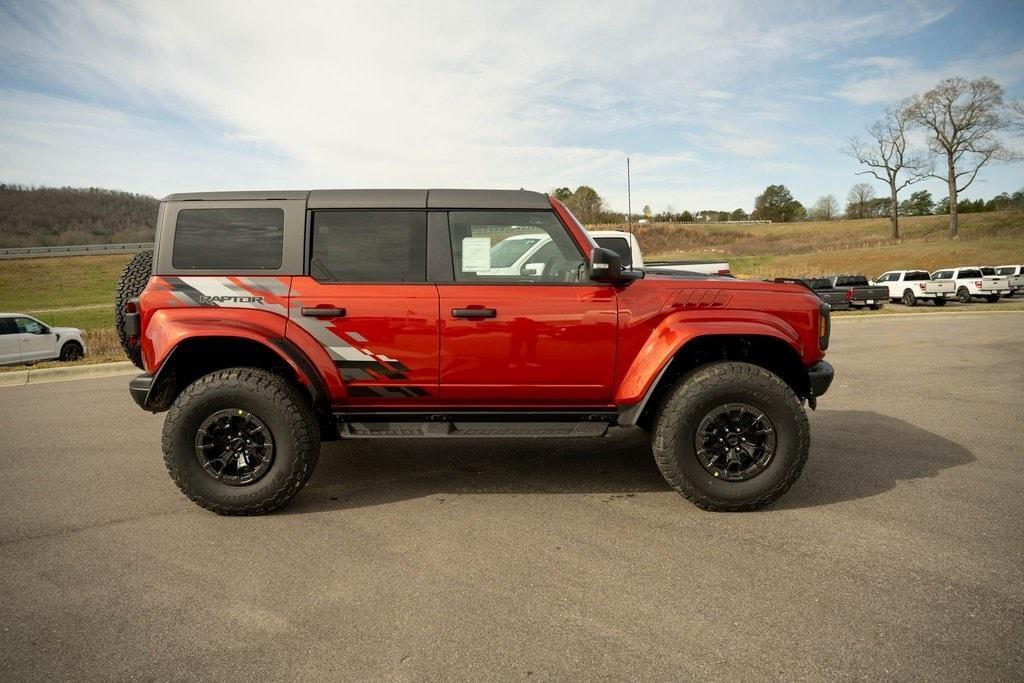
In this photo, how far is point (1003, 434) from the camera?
545cm

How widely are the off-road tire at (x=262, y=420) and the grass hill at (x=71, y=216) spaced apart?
11588 cm

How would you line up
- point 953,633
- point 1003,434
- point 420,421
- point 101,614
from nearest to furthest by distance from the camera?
point 953,633, point 101,614, point 420,421, point 1003,434

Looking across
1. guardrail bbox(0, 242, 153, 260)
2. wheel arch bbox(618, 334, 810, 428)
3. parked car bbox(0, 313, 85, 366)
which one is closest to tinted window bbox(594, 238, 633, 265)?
wheel arch bbox(618, 334, 810, 428)

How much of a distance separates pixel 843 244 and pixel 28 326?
6496 centimetres

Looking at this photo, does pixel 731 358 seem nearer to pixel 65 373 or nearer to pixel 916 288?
pixel 65 373

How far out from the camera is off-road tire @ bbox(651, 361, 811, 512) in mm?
3793

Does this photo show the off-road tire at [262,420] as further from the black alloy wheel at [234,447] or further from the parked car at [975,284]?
the parked car at [975,284]

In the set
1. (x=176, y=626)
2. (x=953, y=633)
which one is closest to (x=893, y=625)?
(x=953, y=633)

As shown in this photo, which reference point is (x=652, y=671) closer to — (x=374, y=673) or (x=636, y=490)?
(x=374, y=673)

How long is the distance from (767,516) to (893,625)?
1.21 meters

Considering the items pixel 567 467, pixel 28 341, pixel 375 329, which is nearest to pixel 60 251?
pixel 28 341

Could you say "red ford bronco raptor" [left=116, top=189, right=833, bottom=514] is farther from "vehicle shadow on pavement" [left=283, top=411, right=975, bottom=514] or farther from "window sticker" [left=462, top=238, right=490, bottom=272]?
"vehicle shadow on pavement" [left=283, top=411, right=975, bottom=514]

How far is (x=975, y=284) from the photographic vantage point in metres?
25.7

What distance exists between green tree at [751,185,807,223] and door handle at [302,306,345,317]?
383 feet
